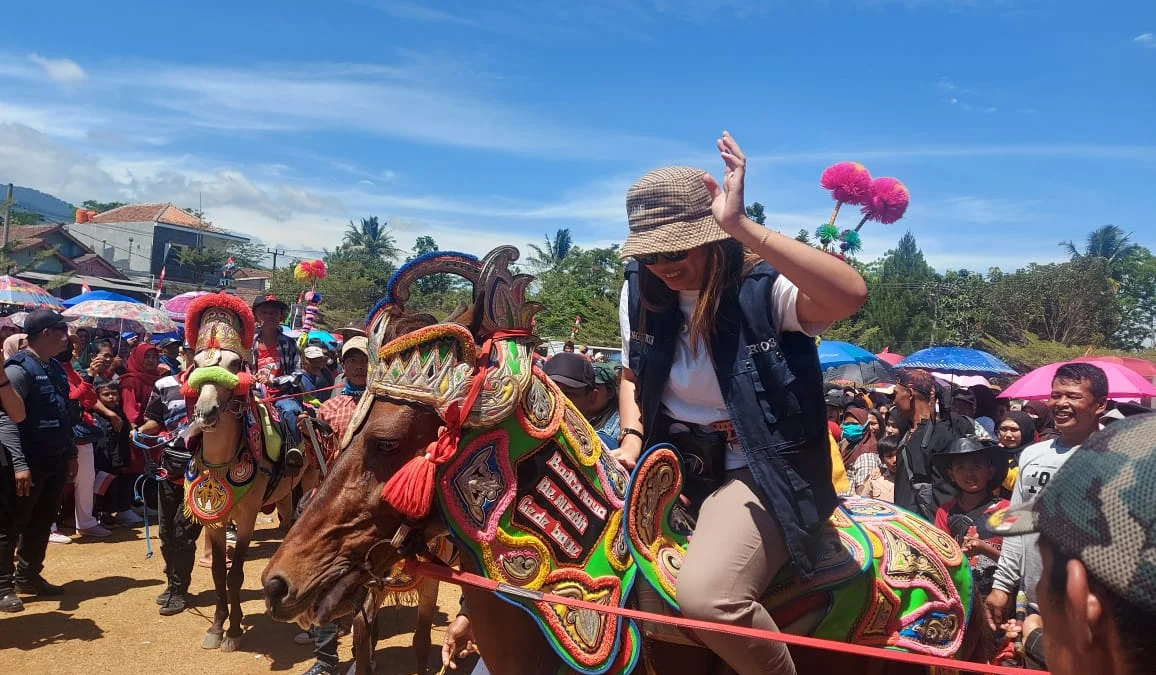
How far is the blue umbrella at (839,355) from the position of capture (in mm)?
14344

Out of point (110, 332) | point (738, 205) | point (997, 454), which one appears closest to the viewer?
point (738, 205)

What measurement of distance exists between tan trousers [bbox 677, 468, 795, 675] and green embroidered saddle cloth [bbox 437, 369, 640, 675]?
1.02 feet

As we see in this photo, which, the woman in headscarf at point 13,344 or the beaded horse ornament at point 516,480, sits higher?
the beaded horse ornament at point 516,480

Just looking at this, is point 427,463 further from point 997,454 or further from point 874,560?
point 997,454

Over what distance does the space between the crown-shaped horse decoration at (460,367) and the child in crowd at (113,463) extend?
8658 mm

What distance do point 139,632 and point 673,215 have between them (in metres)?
6.61

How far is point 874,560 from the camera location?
9.36 feet

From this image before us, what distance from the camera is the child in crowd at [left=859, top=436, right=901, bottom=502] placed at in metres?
6.60

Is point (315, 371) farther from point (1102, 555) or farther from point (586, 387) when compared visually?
point (1102, 555)

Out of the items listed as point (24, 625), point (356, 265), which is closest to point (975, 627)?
point (24, 625)

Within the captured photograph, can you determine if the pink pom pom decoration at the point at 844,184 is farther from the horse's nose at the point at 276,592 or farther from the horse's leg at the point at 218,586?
the horse's leg at the point at 218,586

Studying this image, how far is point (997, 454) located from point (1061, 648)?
4719mm

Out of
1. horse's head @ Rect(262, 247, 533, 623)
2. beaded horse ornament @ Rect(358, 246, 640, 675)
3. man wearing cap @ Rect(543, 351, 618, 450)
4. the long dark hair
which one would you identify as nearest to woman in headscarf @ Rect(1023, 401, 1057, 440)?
man wearing cap @ Rect(543, 351, 618, 450)

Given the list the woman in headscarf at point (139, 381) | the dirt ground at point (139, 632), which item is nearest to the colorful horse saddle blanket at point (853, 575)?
the dirt ground at point (139, 632)
